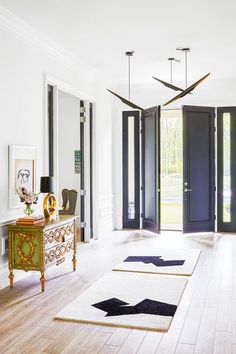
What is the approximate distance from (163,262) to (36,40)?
3.56m

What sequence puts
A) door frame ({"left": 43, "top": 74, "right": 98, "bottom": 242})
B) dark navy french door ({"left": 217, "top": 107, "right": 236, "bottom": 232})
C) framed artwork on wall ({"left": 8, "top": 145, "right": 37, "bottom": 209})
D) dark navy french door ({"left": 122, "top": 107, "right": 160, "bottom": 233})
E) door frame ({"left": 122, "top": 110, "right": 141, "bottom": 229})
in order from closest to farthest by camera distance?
1. framed artwork on wall ({"left": 8, "top": 145, "right": 37, "bottom": 209})
2. door frame ({"left": 43, "top": 74, "right": 98, "bottom": 242})
3. dark navy french door ({"left": 217, "top": 107, "right": 236, "bottom": 232})
4. dark navy french door ({"left": 122, "top": 107, "right": 160, "bottom": 233})
5. door frame ({"left": 122, "top": 110, "right": 141, "bottom": 229})

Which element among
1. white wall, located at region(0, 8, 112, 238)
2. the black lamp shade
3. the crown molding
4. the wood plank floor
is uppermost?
the crown molding

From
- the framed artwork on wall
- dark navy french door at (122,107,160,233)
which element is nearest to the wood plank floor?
the framed artwork on wall

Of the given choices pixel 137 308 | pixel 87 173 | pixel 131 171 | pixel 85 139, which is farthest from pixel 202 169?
pixel 137 308

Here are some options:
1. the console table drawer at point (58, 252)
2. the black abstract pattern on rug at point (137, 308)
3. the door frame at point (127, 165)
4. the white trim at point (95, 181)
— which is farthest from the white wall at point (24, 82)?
the door frame at point (127, 165)

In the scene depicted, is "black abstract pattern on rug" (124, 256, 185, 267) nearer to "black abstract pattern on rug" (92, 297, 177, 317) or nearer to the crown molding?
"black abstract pattern on rug" (92, 297, 177, 317)

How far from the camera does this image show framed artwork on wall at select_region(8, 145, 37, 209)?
5027mm

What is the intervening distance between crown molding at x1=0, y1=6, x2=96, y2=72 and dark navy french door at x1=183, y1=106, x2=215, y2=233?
2.68m

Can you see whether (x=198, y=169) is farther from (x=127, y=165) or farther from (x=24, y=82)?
(x=24, y=82)

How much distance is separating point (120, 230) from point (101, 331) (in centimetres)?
553

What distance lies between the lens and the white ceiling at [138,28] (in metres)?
4.59

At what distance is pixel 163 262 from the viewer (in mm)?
6090

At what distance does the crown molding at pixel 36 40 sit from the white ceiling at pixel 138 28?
0.09 m

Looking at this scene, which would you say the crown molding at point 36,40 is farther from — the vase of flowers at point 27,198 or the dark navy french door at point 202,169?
the dark navy french door at point 202,169
